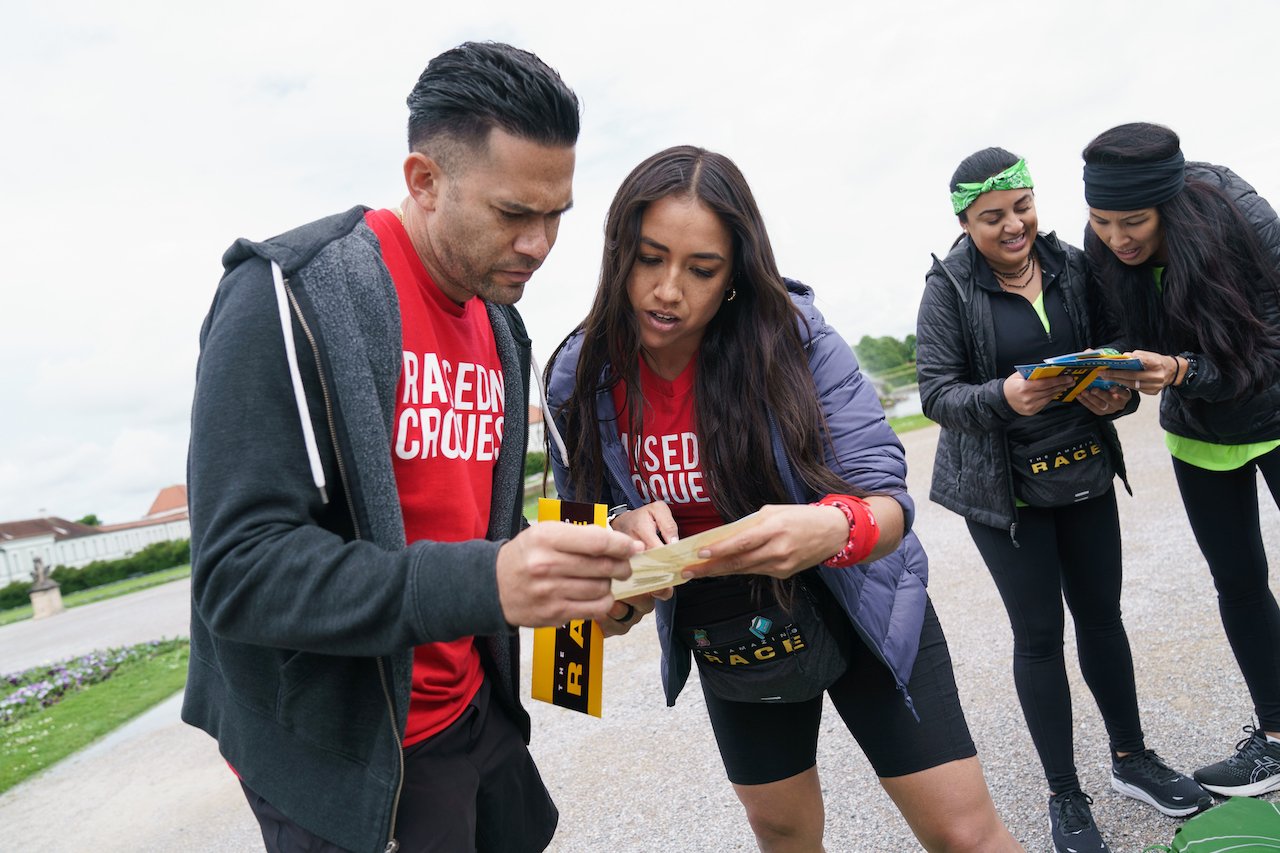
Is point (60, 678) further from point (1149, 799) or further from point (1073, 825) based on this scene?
point (1149, 799)

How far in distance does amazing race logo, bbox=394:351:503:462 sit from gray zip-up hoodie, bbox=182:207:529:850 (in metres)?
0.10

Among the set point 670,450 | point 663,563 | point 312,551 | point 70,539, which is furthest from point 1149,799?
point 70,539

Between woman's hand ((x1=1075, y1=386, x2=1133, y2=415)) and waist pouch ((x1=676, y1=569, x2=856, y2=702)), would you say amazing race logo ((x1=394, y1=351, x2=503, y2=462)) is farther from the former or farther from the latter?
woman's hand ((x1=1075, y1=386, x2=1133, y2=415))

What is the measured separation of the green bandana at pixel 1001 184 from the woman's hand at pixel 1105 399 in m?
0.82

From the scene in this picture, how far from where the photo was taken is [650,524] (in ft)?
7.94

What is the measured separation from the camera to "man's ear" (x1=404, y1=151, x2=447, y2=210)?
6.97 feet

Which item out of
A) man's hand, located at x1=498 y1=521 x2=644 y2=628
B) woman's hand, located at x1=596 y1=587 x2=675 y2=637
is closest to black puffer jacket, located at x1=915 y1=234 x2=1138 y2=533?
woman's hand, located at x1=596 y1=587 x2=675 y2=637

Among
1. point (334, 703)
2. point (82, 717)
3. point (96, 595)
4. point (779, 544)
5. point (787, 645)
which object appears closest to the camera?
point (334, 703)

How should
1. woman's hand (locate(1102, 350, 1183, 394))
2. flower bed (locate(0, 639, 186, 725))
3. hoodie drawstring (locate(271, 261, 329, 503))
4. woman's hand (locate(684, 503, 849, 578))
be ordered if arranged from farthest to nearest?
flower bed (locate(0, 639, 186, 725)), woman's hand (locate(1102, 350, 1183, 394)), woman's hand (locate(684, 503, 849, 578)), hoodie drawstring (locate(271, 261, 329, 503))

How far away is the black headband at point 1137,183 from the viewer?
11.3 ft

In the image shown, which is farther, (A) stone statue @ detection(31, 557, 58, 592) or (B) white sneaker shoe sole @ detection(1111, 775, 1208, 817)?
(A) stone statue @ detection(31, 557, 58, 592)

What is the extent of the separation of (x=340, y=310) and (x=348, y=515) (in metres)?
0.39

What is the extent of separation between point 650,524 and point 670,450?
0.98ft

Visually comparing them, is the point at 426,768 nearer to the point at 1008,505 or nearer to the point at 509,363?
the point at 509,363
